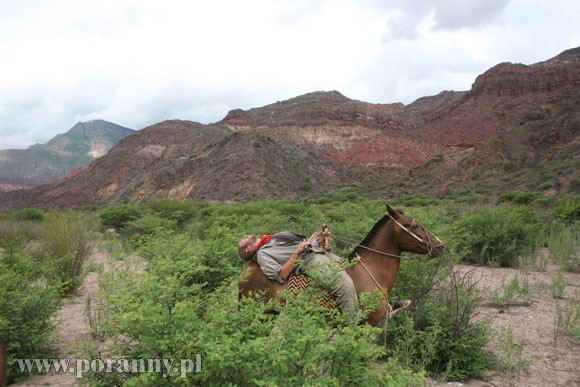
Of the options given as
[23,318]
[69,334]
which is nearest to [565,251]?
[69,334]

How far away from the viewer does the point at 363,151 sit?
58.7 m

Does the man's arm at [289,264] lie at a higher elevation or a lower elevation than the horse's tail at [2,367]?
higher

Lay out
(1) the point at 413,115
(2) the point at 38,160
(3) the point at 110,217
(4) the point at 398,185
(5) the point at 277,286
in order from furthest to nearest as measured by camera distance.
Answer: (2) the point at 38,160
(1) the point at 413,115
(4) the point at 398,185
(3) the point at 110,217
(5) the point at 277,286

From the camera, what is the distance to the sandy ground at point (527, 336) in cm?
416

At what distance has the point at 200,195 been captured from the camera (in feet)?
139

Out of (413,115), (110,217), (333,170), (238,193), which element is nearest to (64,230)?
(110,217)

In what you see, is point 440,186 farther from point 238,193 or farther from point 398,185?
point 238,193

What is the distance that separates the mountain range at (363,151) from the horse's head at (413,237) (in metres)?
27.4

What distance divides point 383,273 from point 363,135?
6020 cm

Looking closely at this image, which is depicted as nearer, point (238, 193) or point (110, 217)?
point (110, 217)

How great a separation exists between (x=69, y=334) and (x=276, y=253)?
341 cm

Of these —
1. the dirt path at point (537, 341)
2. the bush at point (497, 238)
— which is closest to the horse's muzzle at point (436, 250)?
the dirt path at point (537, 341)

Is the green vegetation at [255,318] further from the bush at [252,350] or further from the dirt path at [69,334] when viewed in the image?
the dirt path at [69,334]

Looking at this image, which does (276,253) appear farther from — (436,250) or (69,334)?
(69,334)
